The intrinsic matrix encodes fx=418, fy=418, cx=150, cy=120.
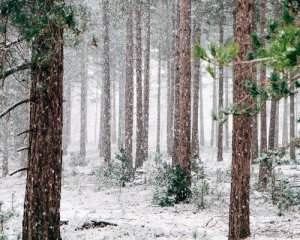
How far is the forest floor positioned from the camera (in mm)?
9227

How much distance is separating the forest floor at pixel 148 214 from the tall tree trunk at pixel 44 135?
1942mm

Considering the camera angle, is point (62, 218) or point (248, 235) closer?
point (248, 235)

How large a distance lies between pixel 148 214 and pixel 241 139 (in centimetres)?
438

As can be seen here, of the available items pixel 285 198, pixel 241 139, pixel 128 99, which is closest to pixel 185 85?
pixel 285 198

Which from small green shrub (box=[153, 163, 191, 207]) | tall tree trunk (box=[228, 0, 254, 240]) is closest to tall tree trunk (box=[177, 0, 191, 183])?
small green shrub (box=[153, 163, 191, 207])

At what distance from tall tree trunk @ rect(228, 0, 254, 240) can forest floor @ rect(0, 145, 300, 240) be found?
26.4 inches

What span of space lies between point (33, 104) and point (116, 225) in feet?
13.6

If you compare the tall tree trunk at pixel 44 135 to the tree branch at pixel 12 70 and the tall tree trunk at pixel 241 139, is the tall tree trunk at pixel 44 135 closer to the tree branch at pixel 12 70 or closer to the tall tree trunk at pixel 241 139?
the tree branch at pixel 12 70

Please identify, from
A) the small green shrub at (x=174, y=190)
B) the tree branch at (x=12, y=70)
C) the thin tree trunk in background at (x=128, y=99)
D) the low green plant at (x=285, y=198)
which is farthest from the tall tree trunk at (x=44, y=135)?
the thin tree trunk in background at (x=128, y=99)

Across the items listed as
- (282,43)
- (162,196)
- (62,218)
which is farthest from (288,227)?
(282,43)

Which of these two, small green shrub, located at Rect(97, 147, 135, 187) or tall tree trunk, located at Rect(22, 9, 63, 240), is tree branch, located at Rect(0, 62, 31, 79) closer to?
tall tree trunk, located at Rect(22, 9, 63, 240)

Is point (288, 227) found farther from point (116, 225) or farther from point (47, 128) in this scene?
point (47, 128)

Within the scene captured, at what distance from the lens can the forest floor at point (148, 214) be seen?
363 inches

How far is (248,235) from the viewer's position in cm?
860
